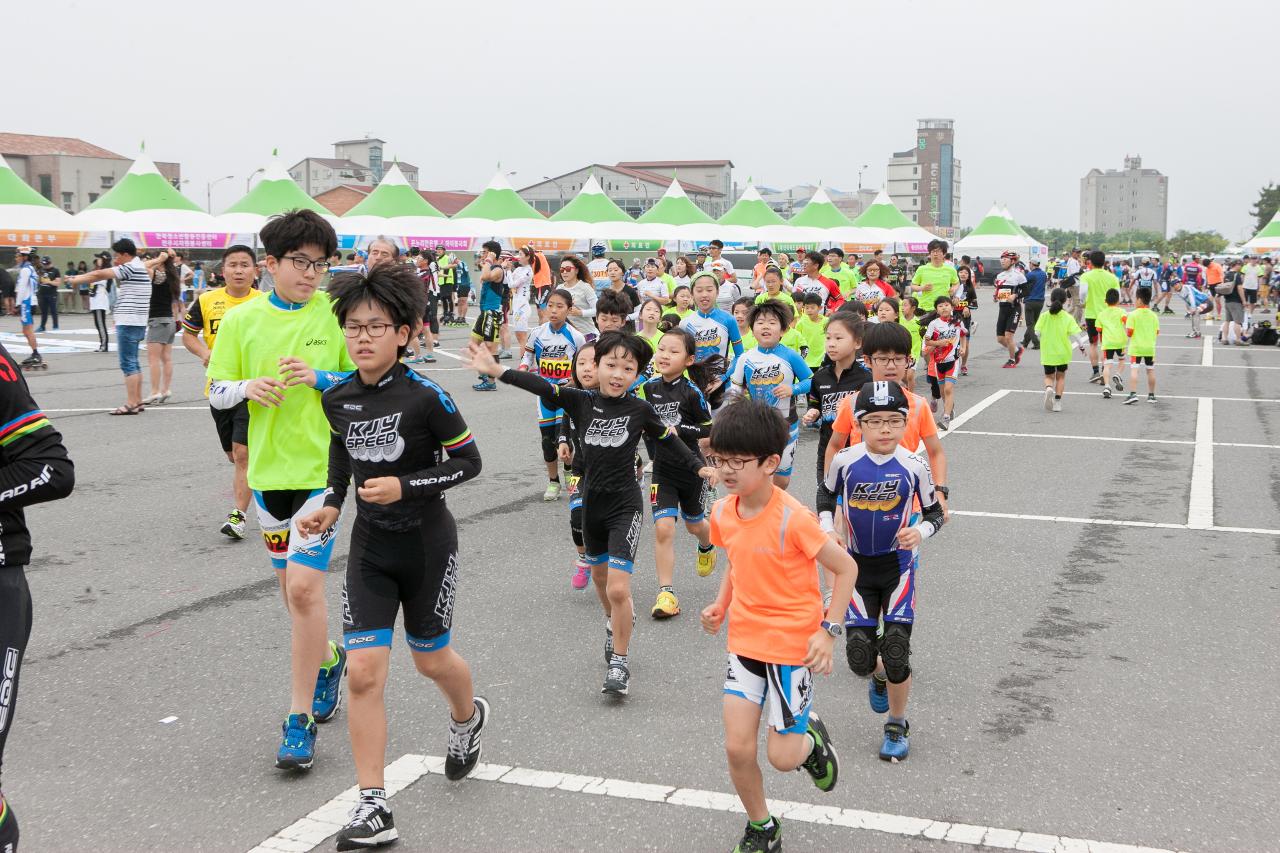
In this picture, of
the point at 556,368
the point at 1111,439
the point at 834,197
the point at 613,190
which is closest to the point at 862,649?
the point at 556,368

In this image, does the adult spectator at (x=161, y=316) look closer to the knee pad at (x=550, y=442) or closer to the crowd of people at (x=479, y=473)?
the knee pad at (x=550, y=442)

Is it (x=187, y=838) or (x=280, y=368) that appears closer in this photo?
(x=187, y=838)

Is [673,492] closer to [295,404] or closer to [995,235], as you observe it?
[295,404]

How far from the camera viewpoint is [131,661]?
18.2 ft

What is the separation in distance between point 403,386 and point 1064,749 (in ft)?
10.0

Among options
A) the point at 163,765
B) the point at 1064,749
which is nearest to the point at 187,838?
the point at 163,765

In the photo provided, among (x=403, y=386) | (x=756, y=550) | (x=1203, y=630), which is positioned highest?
(x=403, y=386)

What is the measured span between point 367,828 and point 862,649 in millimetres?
2124

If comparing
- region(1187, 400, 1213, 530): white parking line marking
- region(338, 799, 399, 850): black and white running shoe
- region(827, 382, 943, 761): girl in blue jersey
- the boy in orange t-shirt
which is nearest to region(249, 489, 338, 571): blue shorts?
region(338, 799, 399, 850): black and white running shoe

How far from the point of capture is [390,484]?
12.4ft

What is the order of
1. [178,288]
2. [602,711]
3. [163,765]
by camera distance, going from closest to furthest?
→ [163,765] < [602,711] < [178,288]

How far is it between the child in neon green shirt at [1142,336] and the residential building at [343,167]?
88472 millimetres

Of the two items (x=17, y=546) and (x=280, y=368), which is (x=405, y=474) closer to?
(x=280, y=368)

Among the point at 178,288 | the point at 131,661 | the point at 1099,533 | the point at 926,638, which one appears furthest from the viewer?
the point at 178,288
